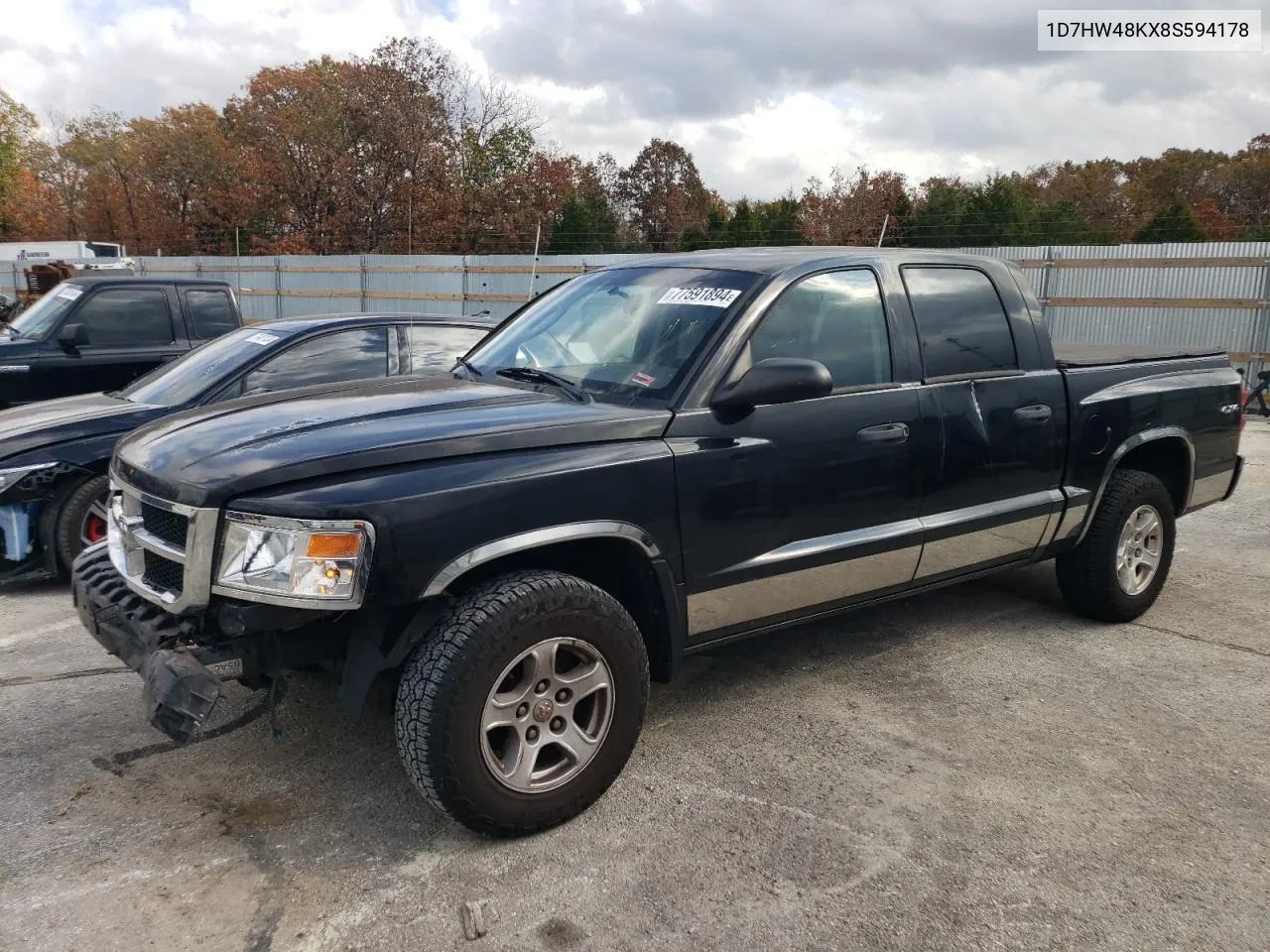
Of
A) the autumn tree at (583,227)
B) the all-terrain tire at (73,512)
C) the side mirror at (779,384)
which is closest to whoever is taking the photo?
the side mirror at (779,384)

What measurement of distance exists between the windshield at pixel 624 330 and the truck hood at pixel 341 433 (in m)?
0.23

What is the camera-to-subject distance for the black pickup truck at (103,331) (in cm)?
769

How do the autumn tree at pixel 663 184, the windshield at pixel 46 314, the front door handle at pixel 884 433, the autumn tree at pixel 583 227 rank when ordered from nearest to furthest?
1. the front door handle at pixel 884 433
2. the windshield at pixel 46 314
3. the autumn tree at pixel 583 227
4. the autumn tree at pixel 663 184

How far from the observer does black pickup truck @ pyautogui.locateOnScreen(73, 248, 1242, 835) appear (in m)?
2.79

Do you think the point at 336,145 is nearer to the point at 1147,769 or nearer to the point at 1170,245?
the point at 1170,245

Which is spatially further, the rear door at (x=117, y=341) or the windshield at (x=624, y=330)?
the rear door at (x=117, y=341)

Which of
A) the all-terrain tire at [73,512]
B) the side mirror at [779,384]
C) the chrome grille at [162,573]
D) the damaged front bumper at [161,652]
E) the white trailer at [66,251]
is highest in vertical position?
the white trailer at [66,251]

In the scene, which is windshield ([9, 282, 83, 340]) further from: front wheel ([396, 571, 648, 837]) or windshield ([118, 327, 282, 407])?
front wheel ([396, 571, 648, 837])

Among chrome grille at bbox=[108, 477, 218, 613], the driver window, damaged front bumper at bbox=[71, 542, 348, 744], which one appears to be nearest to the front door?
the driver window

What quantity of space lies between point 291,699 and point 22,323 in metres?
6.07

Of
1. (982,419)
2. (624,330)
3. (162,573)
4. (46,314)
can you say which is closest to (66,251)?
(46,314)

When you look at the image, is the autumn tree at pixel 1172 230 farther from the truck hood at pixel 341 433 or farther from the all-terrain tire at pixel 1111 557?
the truck hood at pixel 341 433

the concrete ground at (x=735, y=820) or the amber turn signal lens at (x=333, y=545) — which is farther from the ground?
the amber turn signal lens at (x=333, y=545)

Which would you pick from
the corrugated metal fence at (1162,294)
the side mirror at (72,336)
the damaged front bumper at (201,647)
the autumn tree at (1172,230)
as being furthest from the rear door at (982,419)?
the autumn tree at (1172,230)
